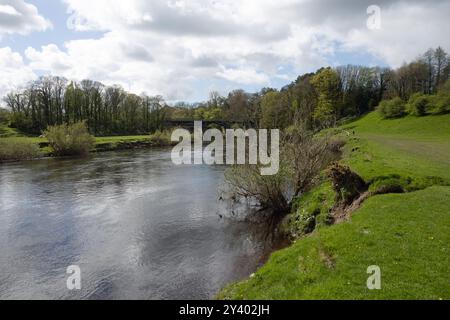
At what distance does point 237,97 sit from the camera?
341 ft

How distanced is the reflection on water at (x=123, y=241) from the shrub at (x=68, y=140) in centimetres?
2389

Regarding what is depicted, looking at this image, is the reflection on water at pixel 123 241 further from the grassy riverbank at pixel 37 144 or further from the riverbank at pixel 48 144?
the riverbank at pixel 48 144

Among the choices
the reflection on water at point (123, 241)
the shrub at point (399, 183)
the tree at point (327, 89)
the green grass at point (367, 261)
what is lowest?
the reflection on water at point (123, 241)

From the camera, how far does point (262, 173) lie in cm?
1909

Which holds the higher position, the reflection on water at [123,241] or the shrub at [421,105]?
the shrub at [421,105]

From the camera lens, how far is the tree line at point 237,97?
83125 mm

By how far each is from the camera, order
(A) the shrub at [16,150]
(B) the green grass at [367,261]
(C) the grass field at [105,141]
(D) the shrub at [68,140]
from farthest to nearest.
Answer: (C) the grass field at [105,141], (D) the shrub at [68,140], (A) the shrub at [16,150], (B) the green grass at [367,261]

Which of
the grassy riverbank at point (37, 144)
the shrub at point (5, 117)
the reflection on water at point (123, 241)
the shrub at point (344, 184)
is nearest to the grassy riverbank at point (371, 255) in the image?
the shrub at point (344, 184)

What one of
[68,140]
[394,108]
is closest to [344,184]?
[68,140]

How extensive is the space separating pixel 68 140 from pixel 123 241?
41.5m

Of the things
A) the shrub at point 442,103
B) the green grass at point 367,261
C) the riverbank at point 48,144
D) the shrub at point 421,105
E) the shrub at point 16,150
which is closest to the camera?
the green grass at point 367,261

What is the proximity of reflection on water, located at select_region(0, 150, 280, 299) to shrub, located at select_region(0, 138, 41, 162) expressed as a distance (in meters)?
20.6
